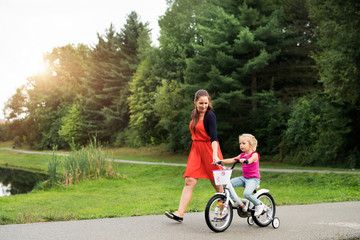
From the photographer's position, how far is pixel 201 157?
638 centimetres

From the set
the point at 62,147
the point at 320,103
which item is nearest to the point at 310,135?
the point at 320,103

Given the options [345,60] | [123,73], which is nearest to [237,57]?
[345,60]

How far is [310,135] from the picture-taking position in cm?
2441

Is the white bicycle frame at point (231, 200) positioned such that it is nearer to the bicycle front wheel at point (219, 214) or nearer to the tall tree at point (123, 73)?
the bicycle front wheel at point (219, 214)

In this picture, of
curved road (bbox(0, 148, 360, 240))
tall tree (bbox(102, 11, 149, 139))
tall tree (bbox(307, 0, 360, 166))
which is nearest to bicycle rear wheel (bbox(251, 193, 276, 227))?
curved road (bbox(0, 148, 360, 240))

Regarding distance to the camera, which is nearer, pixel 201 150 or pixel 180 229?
pixel 180 229

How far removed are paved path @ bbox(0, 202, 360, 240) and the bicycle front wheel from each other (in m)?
0.11

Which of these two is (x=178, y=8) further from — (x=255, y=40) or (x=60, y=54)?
(x=60, y=54)

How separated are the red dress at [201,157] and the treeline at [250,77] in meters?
13.7

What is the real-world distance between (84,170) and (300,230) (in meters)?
15.2

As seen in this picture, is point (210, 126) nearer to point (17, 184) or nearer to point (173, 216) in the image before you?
point (173, 216)

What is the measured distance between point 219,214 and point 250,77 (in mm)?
24520

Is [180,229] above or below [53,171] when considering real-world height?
above

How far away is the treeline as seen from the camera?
65.7 feet
